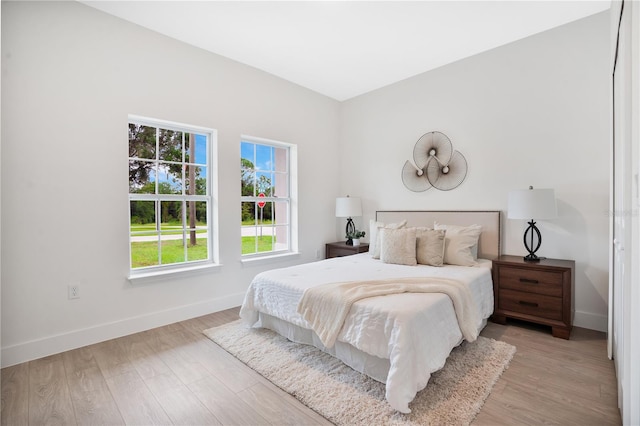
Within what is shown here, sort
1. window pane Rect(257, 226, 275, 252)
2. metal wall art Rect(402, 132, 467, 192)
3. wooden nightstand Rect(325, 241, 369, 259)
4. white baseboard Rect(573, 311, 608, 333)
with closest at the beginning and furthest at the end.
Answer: white baseboard Rect(573, 311, 608, 333)
metal wall art Rect(402, 132, 467, 192)
window pane Rect(257, 226, 275, 252)
wooden nightstand Rect(325, 241, 369, 259)

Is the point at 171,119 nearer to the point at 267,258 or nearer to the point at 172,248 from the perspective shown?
the point at 172,248

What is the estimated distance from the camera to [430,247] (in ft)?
10.3

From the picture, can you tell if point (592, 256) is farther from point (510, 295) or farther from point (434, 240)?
point (434, 240)

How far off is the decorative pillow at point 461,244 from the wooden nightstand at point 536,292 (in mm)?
256

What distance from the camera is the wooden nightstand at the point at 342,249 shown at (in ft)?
14.0

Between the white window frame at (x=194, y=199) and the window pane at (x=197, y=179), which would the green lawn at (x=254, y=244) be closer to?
the white window frame at (x=194, y=199)

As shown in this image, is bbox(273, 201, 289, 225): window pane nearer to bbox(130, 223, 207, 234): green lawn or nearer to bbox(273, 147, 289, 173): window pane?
bbox(273, 147, 289, 173): window pane

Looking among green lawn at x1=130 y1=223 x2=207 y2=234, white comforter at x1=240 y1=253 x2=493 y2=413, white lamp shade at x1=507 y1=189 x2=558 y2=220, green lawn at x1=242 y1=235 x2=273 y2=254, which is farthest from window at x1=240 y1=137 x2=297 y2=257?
white lamp shade at x1=507 y1=189 x2=558 y2=220

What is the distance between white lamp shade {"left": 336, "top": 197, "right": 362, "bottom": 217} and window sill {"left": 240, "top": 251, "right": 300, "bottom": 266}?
865 mm

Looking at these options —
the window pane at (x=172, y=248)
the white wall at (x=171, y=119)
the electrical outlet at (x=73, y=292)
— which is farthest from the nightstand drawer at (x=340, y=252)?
the electrical outlet at (x=73, y=292)

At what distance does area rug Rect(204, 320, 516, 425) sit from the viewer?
5.59 feet

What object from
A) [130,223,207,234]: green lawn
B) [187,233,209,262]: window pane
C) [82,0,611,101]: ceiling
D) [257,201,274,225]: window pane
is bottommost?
[187,233,209,262]: window pane

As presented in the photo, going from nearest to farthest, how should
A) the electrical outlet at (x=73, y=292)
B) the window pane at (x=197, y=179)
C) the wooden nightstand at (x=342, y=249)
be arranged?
the electrical outlet at (x=73, y=292) < the window pane at (x=197, y=179) < the wooden nightstand at (x=342, y=249)

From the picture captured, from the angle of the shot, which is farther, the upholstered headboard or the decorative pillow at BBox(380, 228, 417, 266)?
the upholstered headboard
